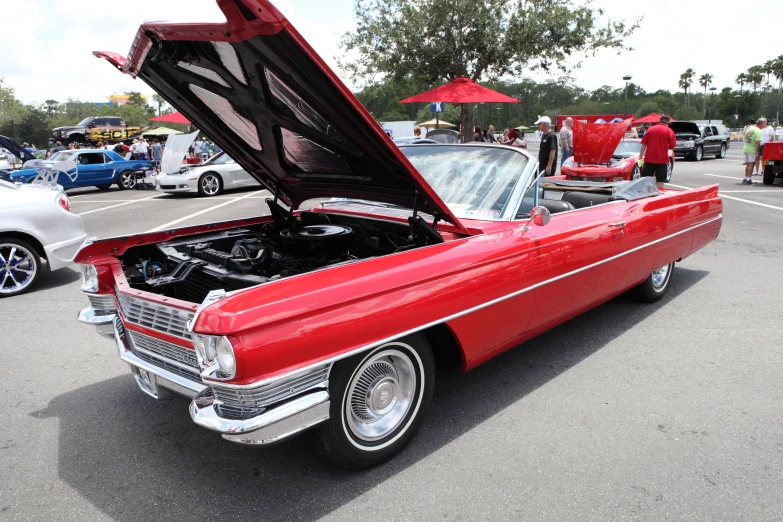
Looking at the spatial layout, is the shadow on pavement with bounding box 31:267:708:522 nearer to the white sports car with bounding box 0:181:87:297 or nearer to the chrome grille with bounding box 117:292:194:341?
the chrome grille with bounding box 117:292:194:341

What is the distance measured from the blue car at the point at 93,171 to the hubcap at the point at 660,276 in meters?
16.8

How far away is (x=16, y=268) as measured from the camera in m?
5.86

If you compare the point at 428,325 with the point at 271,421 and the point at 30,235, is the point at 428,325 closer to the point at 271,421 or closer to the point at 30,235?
the point at 271,421

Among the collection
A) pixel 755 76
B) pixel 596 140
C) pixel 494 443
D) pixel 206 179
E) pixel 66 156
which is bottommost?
pixel 494 443

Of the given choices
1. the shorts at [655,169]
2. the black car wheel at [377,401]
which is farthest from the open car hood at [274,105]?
the shorts at [655,169]

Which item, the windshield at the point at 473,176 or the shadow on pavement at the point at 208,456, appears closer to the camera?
the shadow on pavement at the point at 208,456

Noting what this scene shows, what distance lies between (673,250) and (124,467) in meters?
4.48

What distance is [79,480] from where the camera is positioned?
2.65 m

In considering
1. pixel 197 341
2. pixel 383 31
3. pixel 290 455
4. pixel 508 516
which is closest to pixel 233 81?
pixel 197 341

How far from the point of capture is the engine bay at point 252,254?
2.99 m

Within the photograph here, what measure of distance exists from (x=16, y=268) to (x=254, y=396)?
509cm

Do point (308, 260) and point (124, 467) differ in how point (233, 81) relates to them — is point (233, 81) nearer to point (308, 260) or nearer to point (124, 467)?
point (308, 260)

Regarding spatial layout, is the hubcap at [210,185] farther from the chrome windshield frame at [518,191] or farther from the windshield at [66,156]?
the chrome windshield frame at [518,191]

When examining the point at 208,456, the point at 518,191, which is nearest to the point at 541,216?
the point at 518,191
